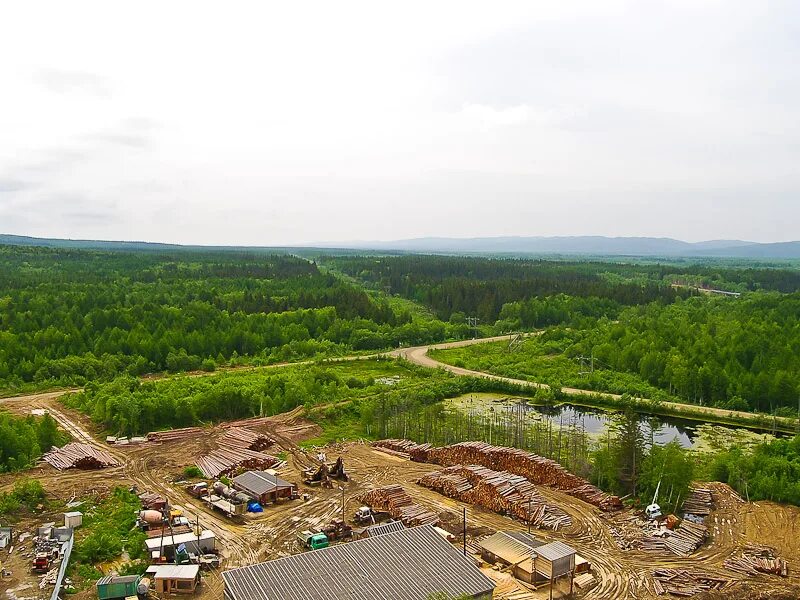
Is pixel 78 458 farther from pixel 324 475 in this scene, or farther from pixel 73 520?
pixel 324 475

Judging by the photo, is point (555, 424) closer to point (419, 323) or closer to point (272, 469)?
point (272, 469)

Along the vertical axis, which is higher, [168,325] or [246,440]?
[168,325]

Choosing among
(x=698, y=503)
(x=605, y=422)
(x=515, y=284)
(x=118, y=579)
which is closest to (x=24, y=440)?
(x=118, y=579)

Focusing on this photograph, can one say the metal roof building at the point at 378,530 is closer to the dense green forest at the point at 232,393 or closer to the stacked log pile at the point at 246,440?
the stacked log pile at the point at 246,440

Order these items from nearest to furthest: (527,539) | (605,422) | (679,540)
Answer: (527,539) < (679,540) < (605,422)

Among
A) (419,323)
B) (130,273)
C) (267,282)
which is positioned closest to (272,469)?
(419,323)

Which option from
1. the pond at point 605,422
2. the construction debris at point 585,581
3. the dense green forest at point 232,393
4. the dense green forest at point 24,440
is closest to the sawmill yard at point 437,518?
the construction debris at point 585,581
